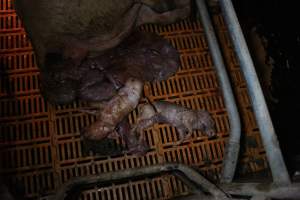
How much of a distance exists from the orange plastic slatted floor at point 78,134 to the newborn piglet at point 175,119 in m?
0.12

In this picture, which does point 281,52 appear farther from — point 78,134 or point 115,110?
point 78,134

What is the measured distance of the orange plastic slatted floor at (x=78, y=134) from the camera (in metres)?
3.57

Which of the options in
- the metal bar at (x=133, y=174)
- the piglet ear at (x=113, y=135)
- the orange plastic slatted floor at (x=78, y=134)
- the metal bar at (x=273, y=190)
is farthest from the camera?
the piglet ear at (x=113, y=135)

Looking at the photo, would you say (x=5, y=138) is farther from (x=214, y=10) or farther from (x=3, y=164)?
(x=214, y=10)

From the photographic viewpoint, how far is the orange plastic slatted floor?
3.57 m

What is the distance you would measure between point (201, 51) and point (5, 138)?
283 centimetres

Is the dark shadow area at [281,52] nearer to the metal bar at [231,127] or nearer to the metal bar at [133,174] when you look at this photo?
the metal bar at [231,127]

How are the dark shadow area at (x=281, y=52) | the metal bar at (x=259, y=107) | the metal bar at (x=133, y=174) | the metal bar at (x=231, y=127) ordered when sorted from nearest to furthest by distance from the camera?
the metal bar at (x=259, y=107) → the metal bar at (x=133, y=174) → the metal bar at (x=231, y=127) → the dark shadow area at (x=281, y=52)

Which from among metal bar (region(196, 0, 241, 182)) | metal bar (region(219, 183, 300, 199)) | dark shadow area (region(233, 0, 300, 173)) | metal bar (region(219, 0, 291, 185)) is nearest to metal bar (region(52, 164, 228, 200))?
metal bar (region(219, 183, 300, 199))

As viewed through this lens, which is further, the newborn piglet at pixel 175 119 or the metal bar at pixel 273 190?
the newborn piglet at pixel 175 119

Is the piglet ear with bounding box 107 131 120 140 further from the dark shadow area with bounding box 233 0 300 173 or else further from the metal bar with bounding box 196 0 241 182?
the dark shadow area with bounding box 233 0 300 173

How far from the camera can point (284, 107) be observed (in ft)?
14.7

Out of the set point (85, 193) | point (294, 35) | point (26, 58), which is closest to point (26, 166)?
point (85, 193)

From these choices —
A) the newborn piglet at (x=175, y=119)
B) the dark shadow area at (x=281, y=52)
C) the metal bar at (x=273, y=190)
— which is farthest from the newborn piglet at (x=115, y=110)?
the dark shadow area at (x=281, y=52)
